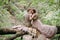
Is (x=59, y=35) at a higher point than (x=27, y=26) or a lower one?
lower

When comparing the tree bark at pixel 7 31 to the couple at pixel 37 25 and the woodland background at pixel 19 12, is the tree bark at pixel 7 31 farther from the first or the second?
the woodland background at pixel 19 12

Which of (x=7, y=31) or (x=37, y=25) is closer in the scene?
(x=37, y=25)

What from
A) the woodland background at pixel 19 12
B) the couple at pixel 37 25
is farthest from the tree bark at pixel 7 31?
the woodland background at pixel 19 12

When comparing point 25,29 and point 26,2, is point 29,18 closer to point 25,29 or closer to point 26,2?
point 25,29

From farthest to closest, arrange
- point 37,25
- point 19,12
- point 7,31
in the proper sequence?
point 19,12
point 7,31
point 37,25

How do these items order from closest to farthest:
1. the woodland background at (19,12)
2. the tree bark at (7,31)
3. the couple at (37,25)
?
the couple at (37,25) < the tree bark at (7,31) < the woodland background at (19,12)

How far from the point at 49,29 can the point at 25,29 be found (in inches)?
8.0

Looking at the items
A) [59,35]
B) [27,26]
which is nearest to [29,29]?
[27,26]

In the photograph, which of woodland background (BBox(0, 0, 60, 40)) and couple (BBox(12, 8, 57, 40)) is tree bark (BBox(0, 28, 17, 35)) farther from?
woodland background (BBox(0, 0, 60, 40))

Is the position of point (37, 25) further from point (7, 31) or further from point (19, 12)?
point (19, 12)

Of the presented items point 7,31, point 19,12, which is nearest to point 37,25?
point 7,31

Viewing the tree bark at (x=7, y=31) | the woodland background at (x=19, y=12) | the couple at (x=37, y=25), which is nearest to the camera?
the couple at (x=37, y=25)

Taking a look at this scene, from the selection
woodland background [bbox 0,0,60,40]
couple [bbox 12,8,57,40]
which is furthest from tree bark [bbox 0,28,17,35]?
woodland background [bbox 0,0,60,40]

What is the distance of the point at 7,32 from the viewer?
1779 millimetres
